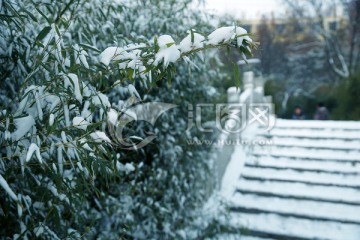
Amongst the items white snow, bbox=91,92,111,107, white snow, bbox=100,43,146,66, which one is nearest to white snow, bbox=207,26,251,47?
white snow, bbox=100,43,146,66

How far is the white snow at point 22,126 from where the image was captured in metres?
1.06

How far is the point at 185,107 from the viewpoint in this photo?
3.17 m

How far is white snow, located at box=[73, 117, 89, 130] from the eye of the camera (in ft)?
3.88

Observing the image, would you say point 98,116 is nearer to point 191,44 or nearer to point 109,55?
point 109,55

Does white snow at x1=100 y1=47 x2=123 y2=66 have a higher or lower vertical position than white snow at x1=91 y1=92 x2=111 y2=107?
higher

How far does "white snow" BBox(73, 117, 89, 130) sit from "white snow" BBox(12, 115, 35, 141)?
0.48ft

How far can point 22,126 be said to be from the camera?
1.07 metres

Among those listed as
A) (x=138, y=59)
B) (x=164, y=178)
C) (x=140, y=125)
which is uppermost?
(x=138, y=59)

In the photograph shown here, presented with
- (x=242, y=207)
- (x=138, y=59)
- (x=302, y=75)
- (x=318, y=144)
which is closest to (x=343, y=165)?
(x=318, y=144)

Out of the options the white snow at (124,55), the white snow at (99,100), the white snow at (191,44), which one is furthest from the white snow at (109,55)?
the white snow at (191,44)

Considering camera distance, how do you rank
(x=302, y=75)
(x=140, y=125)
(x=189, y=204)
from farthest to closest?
(x=302, y=75) < (x=189, y=204) < (x=140, y=125)

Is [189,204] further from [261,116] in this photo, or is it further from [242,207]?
[261,116]

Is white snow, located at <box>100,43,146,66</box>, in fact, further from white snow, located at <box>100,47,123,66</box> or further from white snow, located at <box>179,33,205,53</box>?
white snow, located at <box>179,33,205,53</box>

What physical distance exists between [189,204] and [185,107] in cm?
95
